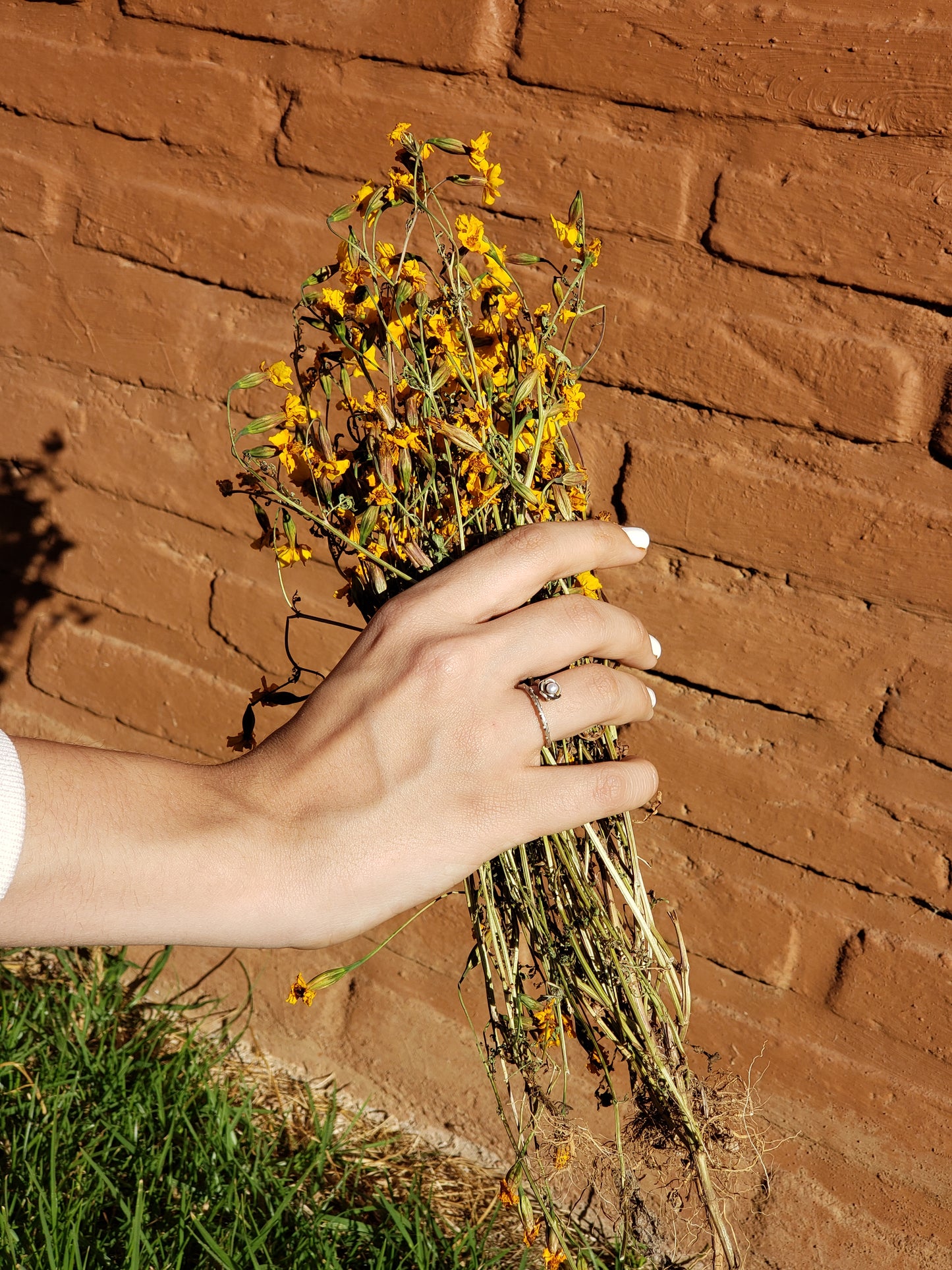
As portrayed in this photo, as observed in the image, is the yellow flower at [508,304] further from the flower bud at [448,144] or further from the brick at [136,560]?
the brick at [136,560]

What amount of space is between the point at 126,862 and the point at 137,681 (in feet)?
3.53

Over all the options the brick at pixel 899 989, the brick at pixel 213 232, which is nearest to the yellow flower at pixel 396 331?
the brick at pixel 213 232

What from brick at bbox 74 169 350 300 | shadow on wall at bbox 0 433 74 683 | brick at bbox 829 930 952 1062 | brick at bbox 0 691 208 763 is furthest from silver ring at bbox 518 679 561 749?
shadow on wall at bbox 0 433 74 683

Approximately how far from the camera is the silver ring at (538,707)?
3.08 feet

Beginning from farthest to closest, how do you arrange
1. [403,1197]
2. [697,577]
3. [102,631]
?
[102,631] < [403,1197] < [697,577]

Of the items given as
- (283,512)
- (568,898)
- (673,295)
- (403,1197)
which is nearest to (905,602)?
(673,295)

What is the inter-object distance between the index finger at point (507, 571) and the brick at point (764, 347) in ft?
1.70

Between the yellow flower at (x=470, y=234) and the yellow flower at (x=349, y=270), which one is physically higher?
the yellow flower at (x=470, y=234)

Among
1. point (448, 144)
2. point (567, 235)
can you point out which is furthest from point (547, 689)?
point (448, 144)

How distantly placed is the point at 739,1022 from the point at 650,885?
0.83 ft

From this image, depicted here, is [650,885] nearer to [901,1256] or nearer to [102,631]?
[901,1256]

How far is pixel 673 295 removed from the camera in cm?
137

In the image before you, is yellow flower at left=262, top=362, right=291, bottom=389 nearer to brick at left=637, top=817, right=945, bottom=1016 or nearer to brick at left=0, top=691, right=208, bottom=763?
brick at left=637, top=817, right=945, bottom=1016

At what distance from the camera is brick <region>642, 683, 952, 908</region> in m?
1.38
